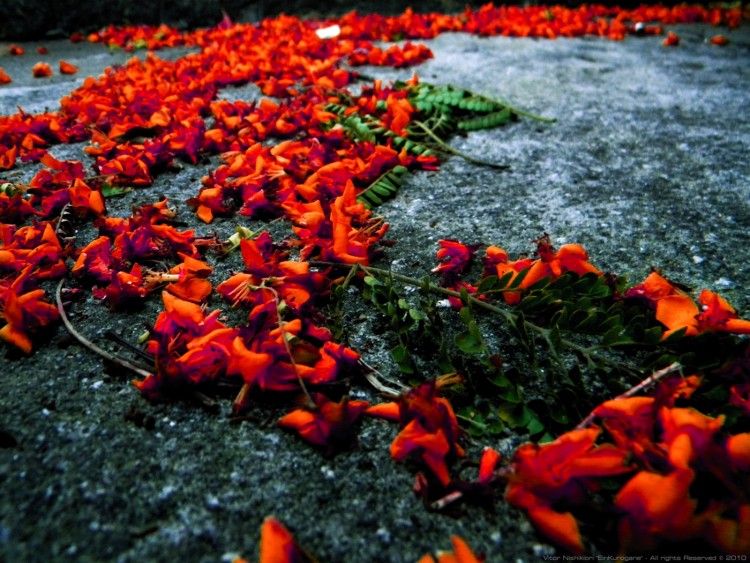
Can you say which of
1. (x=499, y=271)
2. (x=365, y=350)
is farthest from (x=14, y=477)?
(x=499, y=271)

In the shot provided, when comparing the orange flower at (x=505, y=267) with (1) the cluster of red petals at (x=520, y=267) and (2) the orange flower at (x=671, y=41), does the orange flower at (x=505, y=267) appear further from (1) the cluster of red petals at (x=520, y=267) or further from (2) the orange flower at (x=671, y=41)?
(2) the orange flower at (x=671, y=41)

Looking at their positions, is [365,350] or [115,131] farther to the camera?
[115,131]

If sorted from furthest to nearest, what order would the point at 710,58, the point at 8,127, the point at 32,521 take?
the point at 710,58, the point at 8,127, the point at 32,521

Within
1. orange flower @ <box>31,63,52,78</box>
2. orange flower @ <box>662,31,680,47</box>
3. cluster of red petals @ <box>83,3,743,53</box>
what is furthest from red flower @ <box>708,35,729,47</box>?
A: orange flower @ <box>31,63,52,78</box>

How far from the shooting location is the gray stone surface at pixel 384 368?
94 centimetres

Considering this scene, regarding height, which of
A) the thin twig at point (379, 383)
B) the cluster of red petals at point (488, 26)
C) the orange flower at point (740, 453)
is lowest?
the thin twig at point (379, 383)

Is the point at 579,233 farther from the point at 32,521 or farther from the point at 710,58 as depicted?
the point at 710,58

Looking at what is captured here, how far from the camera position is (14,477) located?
1010mm

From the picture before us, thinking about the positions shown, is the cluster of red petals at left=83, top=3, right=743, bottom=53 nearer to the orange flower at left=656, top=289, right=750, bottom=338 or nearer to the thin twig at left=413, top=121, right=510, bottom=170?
the thin twig at left=413, top=121, right=510, bottom=170

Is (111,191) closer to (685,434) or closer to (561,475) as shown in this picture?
(561,475)

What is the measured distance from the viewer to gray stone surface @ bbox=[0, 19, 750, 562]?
94 cm

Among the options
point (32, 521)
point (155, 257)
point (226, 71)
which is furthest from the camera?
point (226, 71)

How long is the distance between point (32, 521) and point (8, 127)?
2.59 meters

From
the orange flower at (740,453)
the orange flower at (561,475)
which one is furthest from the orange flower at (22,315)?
the orange flower at (740,453)
